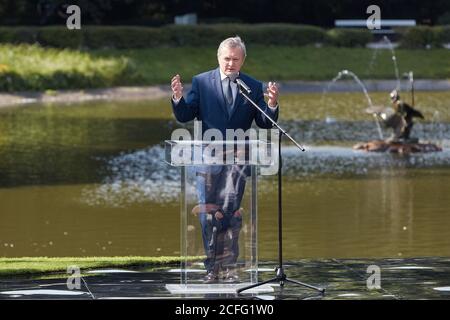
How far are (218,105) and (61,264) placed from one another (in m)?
2.72

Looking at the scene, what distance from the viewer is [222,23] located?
54.9m

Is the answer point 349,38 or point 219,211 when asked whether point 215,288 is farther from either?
point 349,38

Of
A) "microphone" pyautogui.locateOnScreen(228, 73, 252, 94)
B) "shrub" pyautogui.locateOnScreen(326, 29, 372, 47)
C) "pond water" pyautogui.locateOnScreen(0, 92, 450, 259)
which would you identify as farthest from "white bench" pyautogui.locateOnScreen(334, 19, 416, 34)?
"microphone" pyautogui.locateOnScreen(228, 73, 252, 94)

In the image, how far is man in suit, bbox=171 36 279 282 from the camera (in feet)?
30.7

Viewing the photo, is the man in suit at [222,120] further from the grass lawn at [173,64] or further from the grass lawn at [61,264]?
the grass lawn at [173,64]

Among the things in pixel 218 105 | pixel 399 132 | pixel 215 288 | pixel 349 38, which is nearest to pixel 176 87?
pixel 218 105

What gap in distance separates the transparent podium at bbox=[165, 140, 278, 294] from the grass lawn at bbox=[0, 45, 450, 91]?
29141mm

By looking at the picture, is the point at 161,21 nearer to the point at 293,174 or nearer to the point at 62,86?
the point at 62,86

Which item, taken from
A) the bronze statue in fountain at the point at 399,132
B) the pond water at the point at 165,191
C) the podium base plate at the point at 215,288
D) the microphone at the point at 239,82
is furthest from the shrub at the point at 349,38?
the podium base plate at the point at 215,288

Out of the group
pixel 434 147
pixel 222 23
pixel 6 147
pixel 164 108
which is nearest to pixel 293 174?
pixel 434 147

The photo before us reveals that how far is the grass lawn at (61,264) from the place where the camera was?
36.4 ft

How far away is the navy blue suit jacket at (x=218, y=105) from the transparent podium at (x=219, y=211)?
0.94 feet
